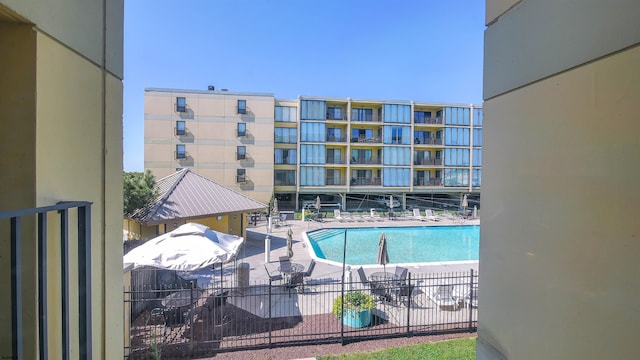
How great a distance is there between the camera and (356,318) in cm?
767

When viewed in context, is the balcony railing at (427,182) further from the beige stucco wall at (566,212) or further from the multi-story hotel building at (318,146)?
the beige stucco wall at (566,212)

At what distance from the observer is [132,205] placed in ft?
50.5

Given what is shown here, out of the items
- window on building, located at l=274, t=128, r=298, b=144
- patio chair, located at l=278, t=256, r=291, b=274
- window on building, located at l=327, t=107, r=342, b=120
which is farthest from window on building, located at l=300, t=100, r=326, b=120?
patio chair, located at l=278, t=256, r=291, b=274

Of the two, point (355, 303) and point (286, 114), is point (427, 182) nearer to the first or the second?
point (286, 114)

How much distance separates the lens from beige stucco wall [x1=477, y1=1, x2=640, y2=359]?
45.1 inches

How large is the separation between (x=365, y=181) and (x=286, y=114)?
477 inches

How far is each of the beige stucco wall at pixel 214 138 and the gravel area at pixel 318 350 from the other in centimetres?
2640

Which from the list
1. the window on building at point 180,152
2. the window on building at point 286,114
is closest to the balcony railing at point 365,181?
the window on building at point 286,114

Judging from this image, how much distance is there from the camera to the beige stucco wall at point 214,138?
99.1 feet

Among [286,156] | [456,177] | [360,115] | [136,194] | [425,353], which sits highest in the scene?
[360,115]

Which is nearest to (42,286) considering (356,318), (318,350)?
(318,350)

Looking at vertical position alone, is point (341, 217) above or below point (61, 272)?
below

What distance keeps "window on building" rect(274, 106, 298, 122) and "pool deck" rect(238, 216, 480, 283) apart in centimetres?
1272

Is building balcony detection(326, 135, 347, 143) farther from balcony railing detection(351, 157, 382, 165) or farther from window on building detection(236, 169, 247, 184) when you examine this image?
window on building detection(236, 169, 247, 184)
